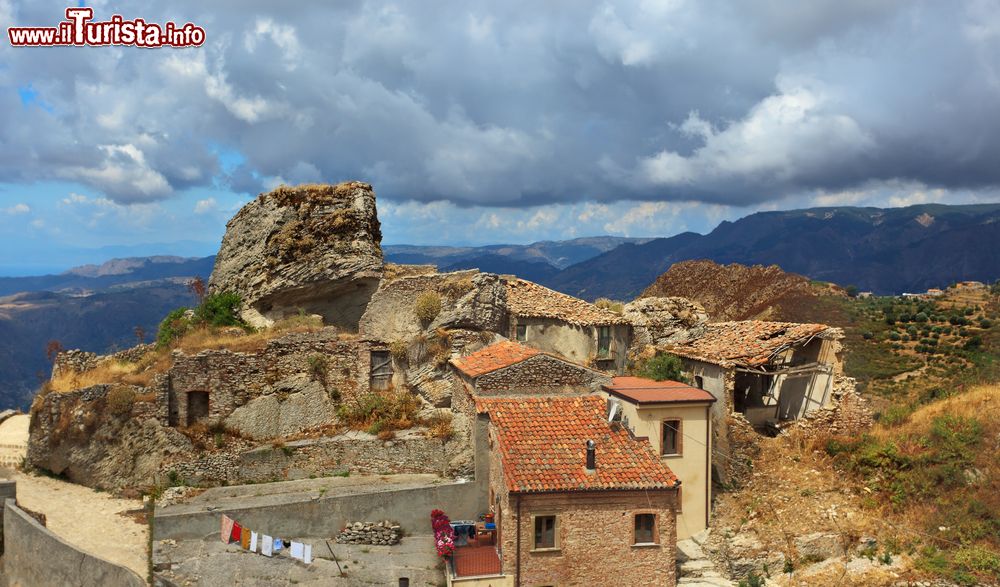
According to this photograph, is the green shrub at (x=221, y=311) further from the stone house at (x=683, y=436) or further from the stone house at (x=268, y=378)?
the stone house at (x=683, y=436)

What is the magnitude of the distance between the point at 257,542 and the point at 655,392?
11866 millimetres

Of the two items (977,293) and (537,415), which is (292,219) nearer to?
(537,415)

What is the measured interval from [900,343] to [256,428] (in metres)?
41.2

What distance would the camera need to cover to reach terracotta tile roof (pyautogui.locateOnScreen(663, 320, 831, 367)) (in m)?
23.2

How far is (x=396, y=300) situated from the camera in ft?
88.4

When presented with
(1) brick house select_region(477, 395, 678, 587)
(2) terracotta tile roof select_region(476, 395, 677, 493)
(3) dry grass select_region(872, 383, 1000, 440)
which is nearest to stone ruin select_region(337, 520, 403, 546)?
(1) brick house select_region(477, 395, 678, 587)

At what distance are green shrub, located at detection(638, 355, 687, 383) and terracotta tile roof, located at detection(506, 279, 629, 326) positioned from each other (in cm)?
450

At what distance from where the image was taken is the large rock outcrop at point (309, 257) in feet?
90.2

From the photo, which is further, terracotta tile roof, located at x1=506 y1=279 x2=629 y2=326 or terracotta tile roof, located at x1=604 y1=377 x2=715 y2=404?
terracotta tile roof, located at x1=506 y1=279 x2=629 y2=326

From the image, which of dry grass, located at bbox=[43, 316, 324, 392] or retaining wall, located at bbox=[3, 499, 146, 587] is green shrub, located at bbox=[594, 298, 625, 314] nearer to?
dry grass, located at bbox=[43, 316, 324, 392]

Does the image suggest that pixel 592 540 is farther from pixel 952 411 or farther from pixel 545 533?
pixel 952 411

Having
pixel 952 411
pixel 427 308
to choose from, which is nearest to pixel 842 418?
pixel 952 411

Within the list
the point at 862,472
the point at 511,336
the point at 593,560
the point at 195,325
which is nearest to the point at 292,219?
the point at 195,325

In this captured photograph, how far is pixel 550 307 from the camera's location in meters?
30.2
